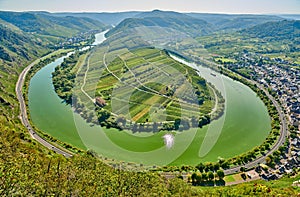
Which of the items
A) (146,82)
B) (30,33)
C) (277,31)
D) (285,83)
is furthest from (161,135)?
(30,33)

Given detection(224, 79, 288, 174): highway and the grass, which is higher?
detection(224, 79, 288, 174): highway

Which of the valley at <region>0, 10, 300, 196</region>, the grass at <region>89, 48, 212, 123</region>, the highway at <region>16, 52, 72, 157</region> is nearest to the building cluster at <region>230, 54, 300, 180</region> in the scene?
the valley at <region>0, 10, 300, 196</region>

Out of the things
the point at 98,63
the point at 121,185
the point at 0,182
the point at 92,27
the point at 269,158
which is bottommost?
the point at 92,27

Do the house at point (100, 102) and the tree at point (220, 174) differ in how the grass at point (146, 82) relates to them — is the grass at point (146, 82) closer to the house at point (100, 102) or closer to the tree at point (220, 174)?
the house at point (100, 102)

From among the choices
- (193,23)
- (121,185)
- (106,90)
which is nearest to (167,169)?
(121,185)

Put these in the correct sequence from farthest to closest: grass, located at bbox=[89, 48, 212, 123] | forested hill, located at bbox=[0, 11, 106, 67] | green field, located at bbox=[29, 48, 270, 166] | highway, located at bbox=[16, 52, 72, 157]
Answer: forested hill, located at bbox=[0, 11, 106, 67], grass, located at bbox=[89, 48, 212, 123], highway, located at bbox=[16, 52, 72, 157], green field, located at bbox=[29, 48, 270, 166]

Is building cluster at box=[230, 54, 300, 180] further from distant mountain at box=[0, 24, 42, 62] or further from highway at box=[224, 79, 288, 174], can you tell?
distant mountain at box=[0, 24, 42, 62]

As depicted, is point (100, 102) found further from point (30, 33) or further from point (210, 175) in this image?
point (30, 33)

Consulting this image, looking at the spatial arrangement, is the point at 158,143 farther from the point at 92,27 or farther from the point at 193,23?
the point at 92,27
